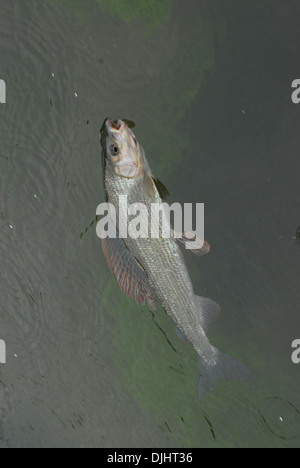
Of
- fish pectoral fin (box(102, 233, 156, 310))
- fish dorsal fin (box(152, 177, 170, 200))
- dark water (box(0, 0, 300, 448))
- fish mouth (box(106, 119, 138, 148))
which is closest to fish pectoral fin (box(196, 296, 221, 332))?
fish pectoral fin (box(102, 233, 156, 310))

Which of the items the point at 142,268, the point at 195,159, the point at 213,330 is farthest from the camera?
the point at 213,330

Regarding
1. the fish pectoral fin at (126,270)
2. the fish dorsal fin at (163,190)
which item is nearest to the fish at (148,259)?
the fish pectoral fin at (126,270)

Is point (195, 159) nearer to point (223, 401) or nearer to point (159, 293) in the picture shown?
point (159, 293)

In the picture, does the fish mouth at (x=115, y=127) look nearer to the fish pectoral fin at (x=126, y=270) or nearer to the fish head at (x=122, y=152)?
the fish head at (x=122, y=152)

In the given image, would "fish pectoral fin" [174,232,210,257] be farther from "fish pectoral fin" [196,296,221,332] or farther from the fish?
"fish pectoral fin" [196,296,221,332]

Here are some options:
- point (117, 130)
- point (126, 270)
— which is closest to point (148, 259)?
point (126, 270)

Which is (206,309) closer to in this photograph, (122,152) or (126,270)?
(126,270)
